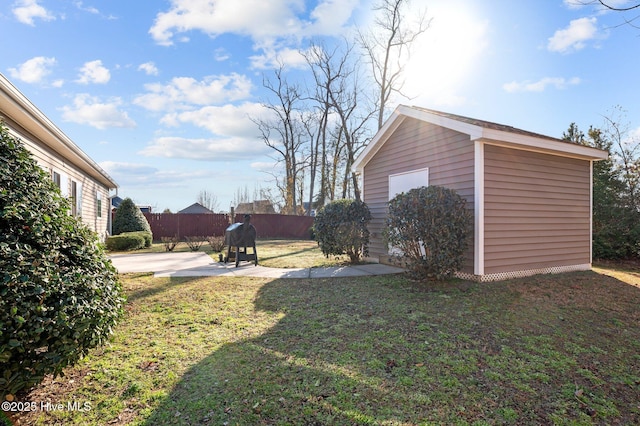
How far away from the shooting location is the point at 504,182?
6.19 m

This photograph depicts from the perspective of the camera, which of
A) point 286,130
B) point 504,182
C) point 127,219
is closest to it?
point 504,182

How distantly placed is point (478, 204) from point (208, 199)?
4486 cm

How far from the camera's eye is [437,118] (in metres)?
6.50

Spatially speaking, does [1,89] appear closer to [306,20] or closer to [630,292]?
[630,292]

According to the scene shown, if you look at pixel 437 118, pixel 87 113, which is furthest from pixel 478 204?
pixel 87 113

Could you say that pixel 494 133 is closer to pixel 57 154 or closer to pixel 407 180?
pixel 407 180

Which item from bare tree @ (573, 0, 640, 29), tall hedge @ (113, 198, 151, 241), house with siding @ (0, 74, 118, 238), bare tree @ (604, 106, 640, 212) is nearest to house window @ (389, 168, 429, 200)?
bare tree @ (573, 0, 640, 29)

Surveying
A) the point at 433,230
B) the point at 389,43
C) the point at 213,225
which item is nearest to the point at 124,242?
the point at 213,225

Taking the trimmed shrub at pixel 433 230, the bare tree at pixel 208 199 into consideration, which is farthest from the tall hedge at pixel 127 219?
the bare tree at pixel 208 199

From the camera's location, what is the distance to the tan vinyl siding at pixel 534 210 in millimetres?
6078

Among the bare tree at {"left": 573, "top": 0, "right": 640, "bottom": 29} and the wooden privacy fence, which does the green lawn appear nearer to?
the bare tree at {"left": 573, "top": 0, "right": 640, "bottom": 29}

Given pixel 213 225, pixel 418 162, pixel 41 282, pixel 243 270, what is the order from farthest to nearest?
pixel 213 225 → pixel 243 270 → pixel 418 162 → pixel 41 282

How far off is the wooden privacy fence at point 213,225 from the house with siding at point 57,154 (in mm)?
3822

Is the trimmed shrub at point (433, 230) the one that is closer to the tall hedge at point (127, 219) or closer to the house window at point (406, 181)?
the house window at point (406, 181)
